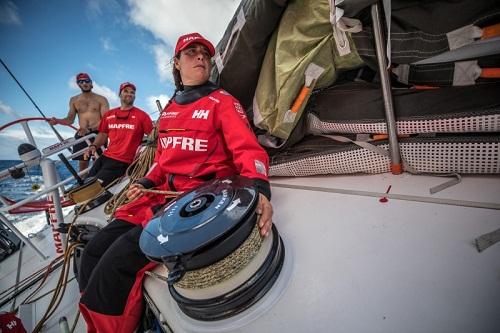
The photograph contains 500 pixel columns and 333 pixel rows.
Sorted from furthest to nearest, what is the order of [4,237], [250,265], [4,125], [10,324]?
1. [4,237]
2. [4,125]
3. [10,324]
4. [250,265]

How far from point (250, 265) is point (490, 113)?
108 cm

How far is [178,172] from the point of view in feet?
4.65

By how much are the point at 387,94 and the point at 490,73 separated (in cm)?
34

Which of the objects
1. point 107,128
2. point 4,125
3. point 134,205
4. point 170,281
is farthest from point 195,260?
point 107,128

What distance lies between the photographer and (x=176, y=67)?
1.77 m

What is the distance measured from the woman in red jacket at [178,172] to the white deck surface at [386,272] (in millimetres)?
158

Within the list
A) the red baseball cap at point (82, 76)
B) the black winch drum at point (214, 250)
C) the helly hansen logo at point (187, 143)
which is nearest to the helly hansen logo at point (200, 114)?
the helly hansen logo at point (187, 143)

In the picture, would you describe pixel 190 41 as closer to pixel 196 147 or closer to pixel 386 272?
pixel 196 147

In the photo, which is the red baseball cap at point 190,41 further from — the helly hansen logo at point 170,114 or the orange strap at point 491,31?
the orange strap at point 491,31

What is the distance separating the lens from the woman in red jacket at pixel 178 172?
3.30 feet

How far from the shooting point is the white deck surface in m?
0.57

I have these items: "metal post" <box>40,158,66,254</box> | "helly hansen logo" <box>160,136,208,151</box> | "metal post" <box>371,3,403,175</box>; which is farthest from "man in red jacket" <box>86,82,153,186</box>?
"metal post" <box>371,3,403,175</box>

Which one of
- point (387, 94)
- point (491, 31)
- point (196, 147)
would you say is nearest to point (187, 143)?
point (196, 147)

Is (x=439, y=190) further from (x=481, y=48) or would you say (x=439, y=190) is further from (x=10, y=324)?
(x=10, y=324)
